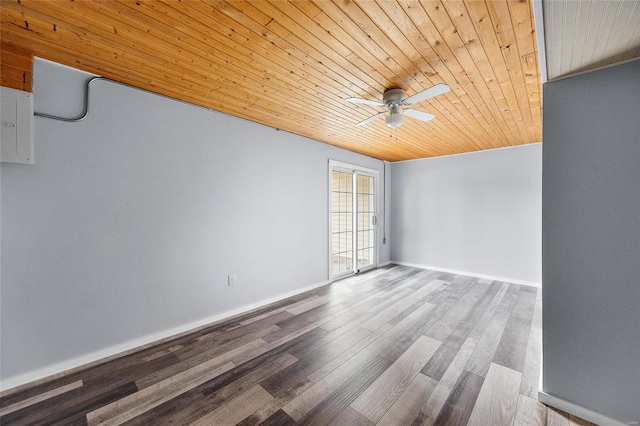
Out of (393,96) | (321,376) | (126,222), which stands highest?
(393,96)

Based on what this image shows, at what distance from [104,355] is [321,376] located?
1.98 m

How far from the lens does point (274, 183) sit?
3.53m

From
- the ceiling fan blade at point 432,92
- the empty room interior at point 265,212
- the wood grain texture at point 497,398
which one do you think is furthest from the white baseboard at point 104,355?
the ceiling fan blade at point 432,92

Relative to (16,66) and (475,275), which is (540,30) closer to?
(16,66)

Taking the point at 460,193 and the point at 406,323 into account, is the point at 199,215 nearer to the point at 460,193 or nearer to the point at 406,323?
the point at 406,323

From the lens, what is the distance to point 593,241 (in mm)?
1539

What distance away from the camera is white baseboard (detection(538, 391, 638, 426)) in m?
1.47

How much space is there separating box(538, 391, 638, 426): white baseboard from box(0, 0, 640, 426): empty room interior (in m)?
0.01

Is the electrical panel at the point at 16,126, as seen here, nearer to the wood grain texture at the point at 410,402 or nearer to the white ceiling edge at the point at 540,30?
the wood grain texture at the point at 410,402

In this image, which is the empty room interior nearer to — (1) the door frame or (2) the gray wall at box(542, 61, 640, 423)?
(2) the gray wall at box(542, 61, 640, 423)

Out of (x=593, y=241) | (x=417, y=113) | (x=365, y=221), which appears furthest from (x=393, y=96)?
(x=365, y=221)

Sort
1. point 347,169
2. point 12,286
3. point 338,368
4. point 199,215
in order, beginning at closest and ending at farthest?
point 12,286
point 338,368
point 199,215
point 347,169

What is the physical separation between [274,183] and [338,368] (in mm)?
2451

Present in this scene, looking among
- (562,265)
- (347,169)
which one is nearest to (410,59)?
(562,265)
